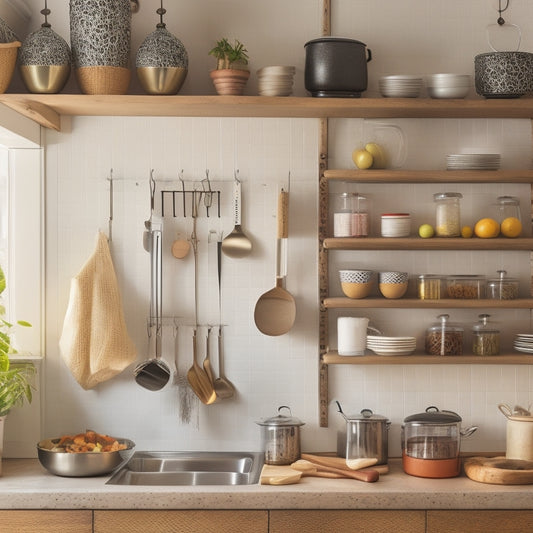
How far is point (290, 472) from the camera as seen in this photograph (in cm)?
294

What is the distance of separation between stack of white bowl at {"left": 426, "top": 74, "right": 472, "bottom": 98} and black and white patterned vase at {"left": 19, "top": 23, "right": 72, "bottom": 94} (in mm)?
1350

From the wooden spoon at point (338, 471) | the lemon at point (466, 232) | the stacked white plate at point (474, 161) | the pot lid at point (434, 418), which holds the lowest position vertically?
the wooden spoon at point (338, 471)

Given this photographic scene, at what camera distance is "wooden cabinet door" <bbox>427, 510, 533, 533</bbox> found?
274cm

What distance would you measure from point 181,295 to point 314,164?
735 mm

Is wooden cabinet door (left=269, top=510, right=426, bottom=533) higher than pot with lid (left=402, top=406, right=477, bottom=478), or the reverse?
pot with lid (left=402, top=406, right=477, bottom=478)

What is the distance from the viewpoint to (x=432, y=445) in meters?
2.96

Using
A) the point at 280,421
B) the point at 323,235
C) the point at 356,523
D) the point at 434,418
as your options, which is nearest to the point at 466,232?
the point at 323,235

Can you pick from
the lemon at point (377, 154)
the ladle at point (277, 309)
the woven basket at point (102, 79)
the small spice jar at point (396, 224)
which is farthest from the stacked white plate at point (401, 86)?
the woven basket at point (102, 79)

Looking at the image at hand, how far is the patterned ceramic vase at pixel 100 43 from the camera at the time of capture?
3.03 meters

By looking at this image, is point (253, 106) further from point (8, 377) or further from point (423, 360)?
point (8, 377)

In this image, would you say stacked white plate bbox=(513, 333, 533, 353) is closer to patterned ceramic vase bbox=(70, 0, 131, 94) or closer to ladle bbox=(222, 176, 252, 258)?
ladle bbox=(222, 176, 252, 258)

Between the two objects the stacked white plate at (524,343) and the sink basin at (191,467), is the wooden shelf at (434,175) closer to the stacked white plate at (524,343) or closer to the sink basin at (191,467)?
the stacked white plate at (524,343)

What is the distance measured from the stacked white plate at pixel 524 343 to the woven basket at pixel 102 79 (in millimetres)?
1762

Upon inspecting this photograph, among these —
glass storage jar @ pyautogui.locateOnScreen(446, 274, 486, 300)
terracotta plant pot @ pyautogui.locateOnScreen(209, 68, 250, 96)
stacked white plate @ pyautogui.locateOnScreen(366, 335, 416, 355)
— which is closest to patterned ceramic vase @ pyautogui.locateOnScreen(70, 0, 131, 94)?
terracotta plant pot @ pyautogui.locateOnScreen(209, 68, 250, 96)
